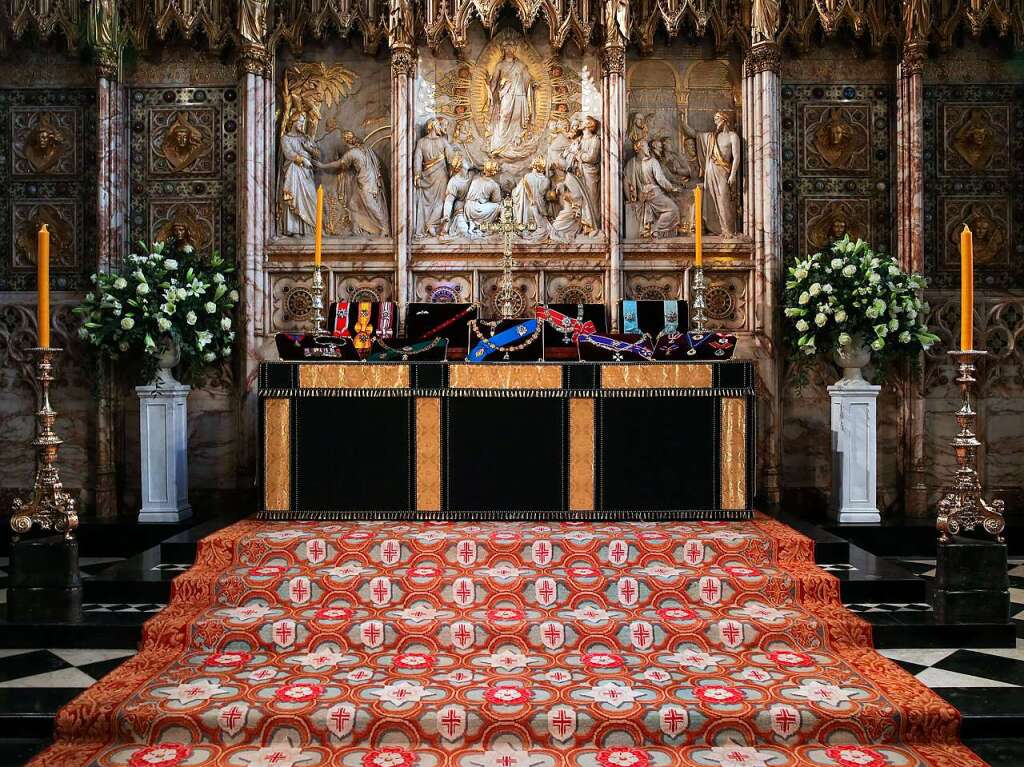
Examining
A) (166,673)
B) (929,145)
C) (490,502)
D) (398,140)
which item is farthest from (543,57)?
(166,673)

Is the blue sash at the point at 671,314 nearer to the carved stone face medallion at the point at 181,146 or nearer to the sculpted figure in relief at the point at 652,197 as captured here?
the sculpted figure in relief at the point at 652,197

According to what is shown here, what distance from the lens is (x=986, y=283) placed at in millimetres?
8094

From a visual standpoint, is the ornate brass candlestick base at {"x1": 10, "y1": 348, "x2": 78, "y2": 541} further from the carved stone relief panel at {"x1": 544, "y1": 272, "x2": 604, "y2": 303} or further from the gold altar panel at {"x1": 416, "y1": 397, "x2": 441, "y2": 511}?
the carved stone relief panel at {"x1": 544, "y1": 272, "x2": 604, "y2": 303}

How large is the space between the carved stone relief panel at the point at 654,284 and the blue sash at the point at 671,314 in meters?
0.85

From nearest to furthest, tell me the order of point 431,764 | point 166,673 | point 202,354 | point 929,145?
point 431,764
point 166,673
point 202,354
point 929,145

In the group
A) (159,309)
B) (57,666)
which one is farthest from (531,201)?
(57,666)

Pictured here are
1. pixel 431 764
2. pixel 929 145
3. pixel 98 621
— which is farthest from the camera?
pixel 929 145

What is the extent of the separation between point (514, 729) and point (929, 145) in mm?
6719

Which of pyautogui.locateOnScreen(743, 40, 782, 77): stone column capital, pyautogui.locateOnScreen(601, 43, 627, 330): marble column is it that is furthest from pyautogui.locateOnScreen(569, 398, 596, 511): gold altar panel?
pyautogui.locateOnScreen(743, 40, 782, 77): stone column capital

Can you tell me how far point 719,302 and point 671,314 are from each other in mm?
1015

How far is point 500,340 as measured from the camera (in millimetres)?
6527

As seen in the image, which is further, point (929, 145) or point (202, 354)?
point (929, 145)

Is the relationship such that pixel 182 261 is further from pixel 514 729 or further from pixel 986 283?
pixel 986 283

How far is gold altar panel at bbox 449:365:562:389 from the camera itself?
20.8ft
